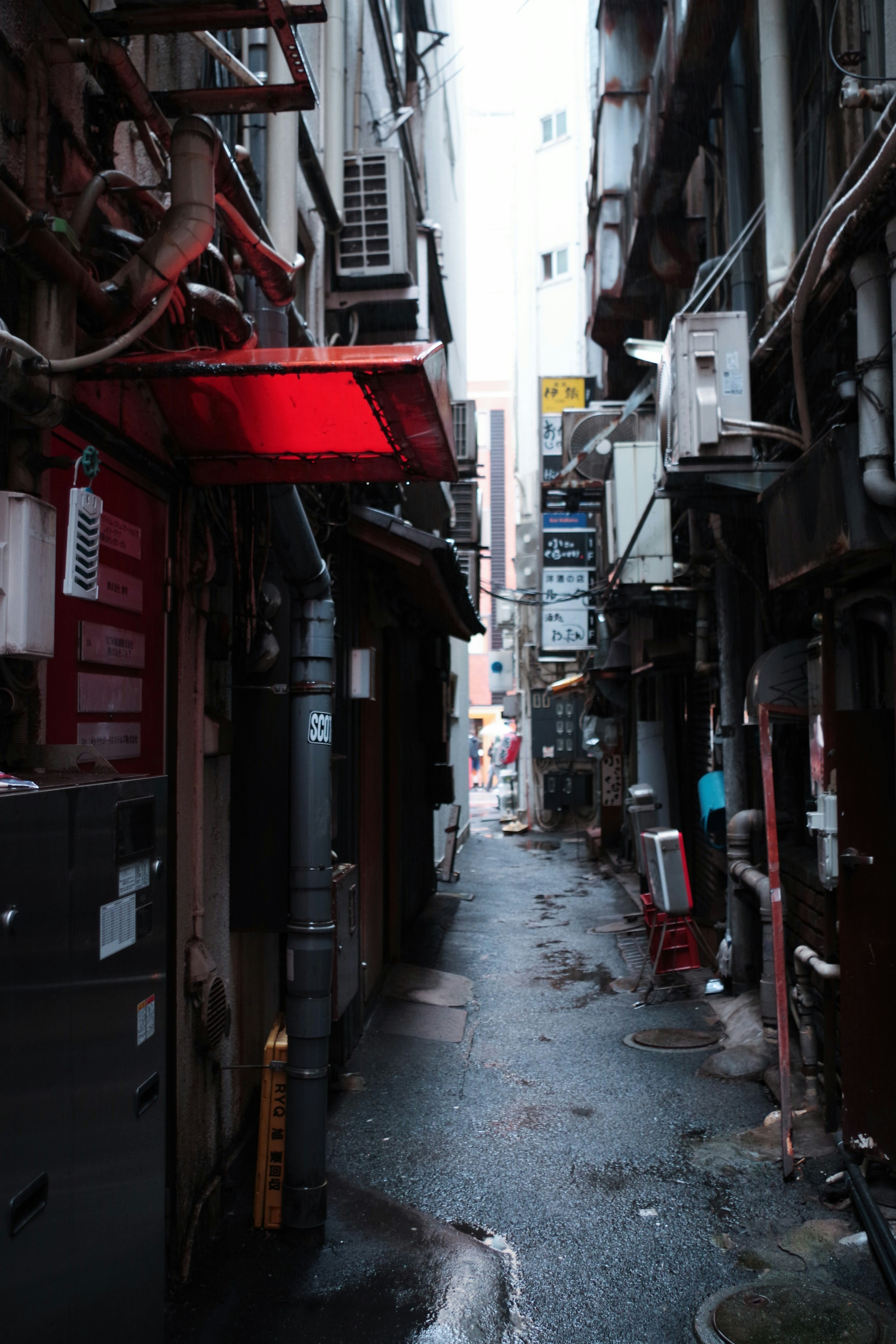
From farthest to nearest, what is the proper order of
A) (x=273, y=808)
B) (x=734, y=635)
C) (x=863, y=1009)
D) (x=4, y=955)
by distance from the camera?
(x=734, y=635)
(x=273, y=808)
(x=863, y=1009)
(x=4, y=955)

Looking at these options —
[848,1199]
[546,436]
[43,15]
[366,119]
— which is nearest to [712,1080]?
[848,1199]

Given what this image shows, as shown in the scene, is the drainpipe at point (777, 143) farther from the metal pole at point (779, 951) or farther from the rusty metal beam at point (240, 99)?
the rusty metal beam at point (240, 99)

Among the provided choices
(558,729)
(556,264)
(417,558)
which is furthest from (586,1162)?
(556,264)

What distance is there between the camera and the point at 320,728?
227 inches

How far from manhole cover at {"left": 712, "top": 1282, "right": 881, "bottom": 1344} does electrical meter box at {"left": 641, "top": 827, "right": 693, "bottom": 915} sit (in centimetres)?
564

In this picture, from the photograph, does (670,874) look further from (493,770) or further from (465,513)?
(493,770)

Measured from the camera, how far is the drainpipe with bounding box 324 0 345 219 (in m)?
9.20

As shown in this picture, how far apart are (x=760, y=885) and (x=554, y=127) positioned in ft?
132

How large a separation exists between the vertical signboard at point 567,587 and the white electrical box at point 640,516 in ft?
22.8

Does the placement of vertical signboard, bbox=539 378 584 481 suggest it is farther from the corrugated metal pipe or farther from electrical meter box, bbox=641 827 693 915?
the corrugated metal pipe

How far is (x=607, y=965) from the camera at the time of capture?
39.9 ft

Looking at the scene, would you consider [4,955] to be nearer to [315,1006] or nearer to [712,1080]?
[315,1006]

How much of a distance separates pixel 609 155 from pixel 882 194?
10810 mm

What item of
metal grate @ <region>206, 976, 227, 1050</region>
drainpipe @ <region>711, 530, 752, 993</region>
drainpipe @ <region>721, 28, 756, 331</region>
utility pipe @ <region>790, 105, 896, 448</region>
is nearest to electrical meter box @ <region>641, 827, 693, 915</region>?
drainpipe @ <region>711, 530, 752, 993</region>
